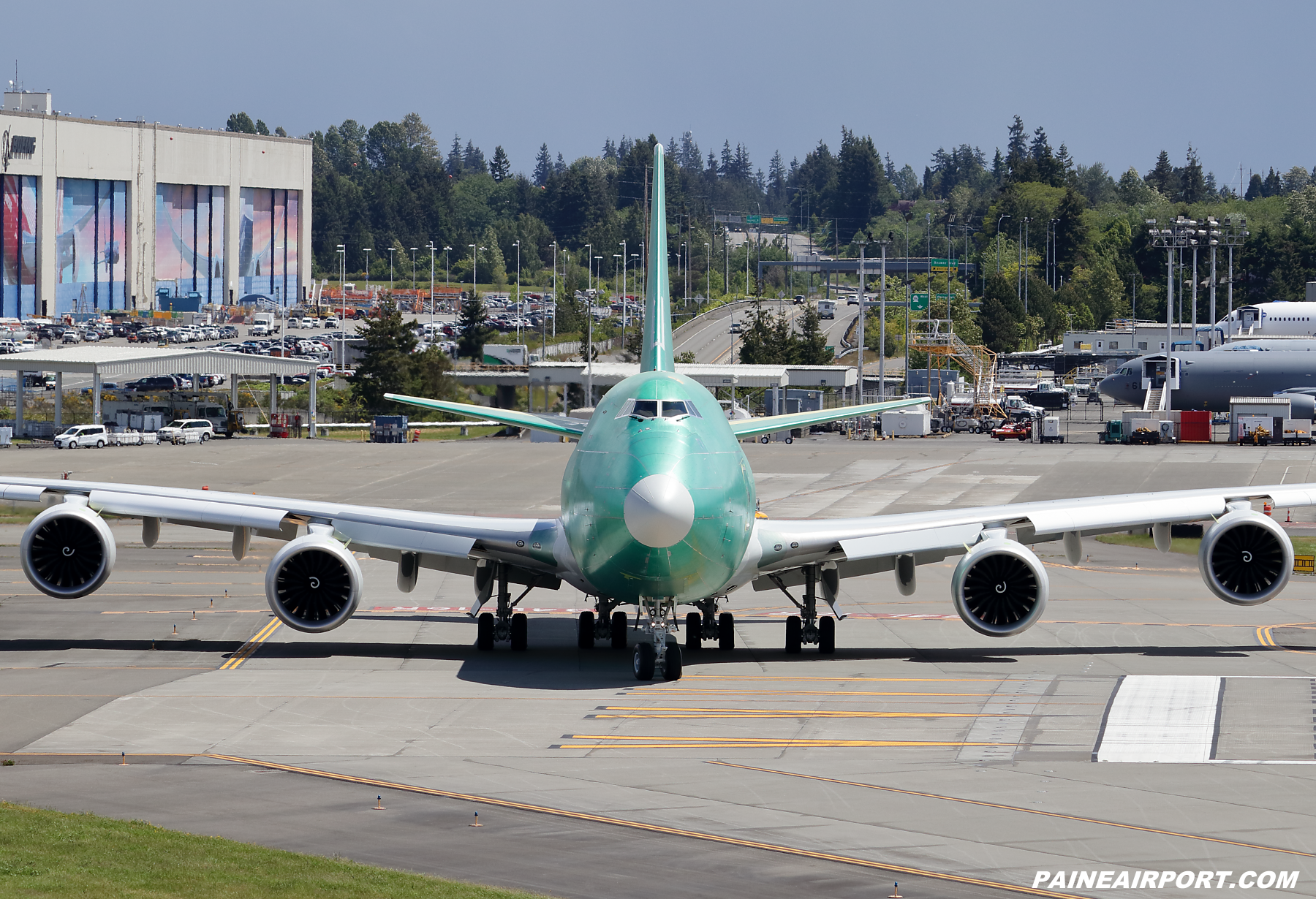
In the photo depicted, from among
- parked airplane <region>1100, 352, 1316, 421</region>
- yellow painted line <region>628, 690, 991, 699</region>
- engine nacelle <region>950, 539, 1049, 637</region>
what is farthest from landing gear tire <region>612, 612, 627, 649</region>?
parked airplane <region>1100, 352, 1316, 421</region>

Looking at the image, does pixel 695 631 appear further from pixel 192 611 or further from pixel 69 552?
pixel 192 611

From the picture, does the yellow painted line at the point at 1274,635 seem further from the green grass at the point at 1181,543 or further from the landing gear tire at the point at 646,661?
the green grass at the point at 1181,543

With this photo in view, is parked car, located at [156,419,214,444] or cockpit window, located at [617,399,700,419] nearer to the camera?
cockpit window, located at [617,399,700,419]

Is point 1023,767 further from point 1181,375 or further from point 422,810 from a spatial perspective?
point 1181,375

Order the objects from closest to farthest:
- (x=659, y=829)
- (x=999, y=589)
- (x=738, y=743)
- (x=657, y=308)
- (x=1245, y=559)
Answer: (x=659, y=829) < (x=738, y=743) < (x=999, y=589) < (x=1245, y=559) < (x=657, y=308)

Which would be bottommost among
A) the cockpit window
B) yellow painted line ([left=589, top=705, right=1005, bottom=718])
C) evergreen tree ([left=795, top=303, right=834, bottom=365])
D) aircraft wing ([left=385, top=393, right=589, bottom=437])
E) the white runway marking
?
yellow painted line ([left=589, top=705, right=1005, bottom=718])

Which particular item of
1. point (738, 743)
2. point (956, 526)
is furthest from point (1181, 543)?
point (738, 743)

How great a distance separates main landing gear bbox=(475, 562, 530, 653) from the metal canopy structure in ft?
261

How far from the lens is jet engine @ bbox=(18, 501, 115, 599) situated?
3647 centimetres

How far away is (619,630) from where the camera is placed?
127 feet

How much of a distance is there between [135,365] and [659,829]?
329 feet

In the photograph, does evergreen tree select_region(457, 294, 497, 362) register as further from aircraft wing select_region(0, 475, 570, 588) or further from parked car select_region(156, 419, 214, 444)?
aircraft wing select_region(0, 475, 570, 588)

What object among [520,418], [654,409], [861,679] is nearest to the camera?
[654,409]

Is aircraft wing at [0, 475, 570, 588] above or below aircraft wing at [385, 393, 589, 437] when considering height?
below
